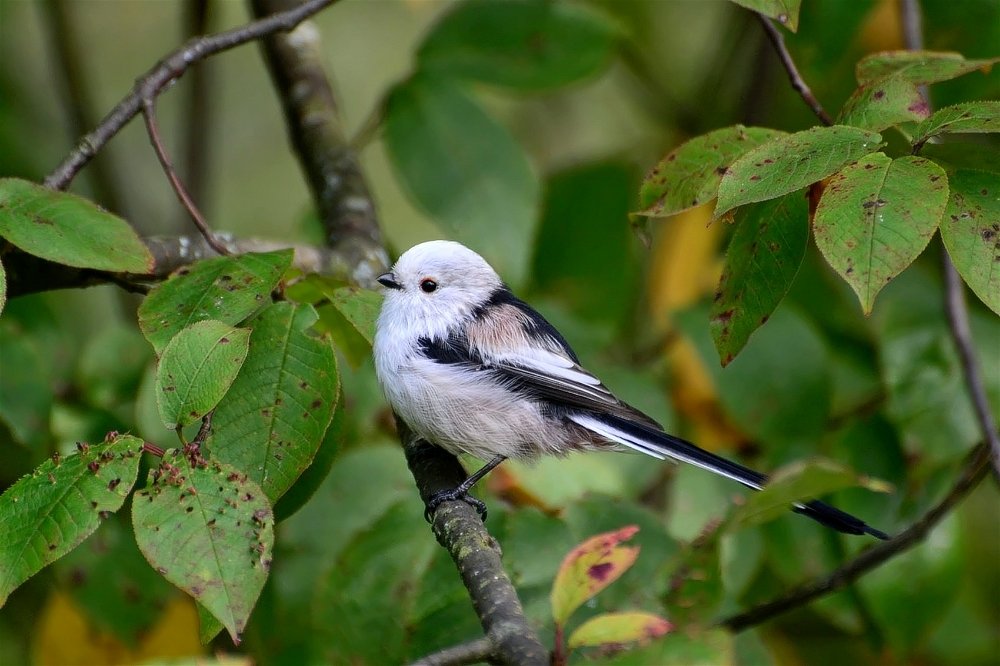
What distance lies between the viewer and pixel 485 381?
7.82 feet

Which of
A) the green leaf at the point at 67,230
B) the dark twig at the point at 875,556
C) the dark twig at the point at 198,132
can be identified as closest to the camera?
the green leaf at the point at 67,230

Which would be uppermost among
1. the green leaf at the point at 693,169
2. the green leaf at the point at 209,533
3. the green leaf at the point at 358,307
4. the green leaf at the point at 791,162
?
the green leaf at the point at 791,162

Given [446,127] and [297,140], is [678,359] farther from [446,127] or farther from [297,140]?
[297,140]

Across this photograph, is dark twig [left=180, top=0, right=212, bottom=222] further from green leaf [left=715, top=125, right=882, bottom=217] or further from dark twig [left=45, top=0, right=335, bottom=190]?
green leaf [left=715, top=125, right=882, bottom=217]

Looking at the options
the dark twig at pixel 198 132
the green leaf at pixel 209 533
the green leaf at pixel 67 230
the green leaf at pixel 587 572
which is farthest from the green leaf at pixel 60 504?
the dark twig at pixel 198 132

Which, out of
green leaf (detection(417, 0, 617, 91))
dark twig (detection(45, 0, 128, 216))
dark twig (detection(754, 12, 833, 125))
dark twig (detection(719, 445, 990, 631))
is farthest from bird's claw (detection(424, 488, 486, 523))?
dark twig (detection(45, 0, 128, 216))

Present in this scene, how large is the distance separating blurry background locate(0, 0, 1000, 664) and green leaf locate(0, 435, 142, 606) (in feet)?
1.45

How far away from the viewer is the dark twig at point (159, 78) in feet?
6.51

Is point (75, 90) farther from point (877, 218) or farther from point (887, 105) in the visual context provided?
point (877, 218)

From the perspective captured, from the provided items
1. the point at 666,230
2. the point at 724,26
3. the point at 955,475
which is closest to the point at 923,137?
the point at 955,475

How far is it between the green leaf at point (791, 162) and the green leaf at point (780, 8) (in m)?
0.28

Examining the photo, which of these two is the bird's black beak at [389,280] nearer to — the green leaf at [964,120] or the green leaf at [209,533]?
the green leaf at [209,533]

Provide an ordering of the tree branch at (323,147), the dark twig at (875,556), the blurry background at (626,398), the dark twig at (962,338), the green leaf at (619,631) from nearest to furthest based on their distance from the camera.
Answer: the green leaf at (619,631) < the dark twig at (875,556) < the blurry background at (626,398) < the dark twig at (962,338) < the tree branch at (323,147)

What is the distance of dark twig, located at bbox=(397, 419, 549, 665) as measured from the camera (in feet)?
4.44
